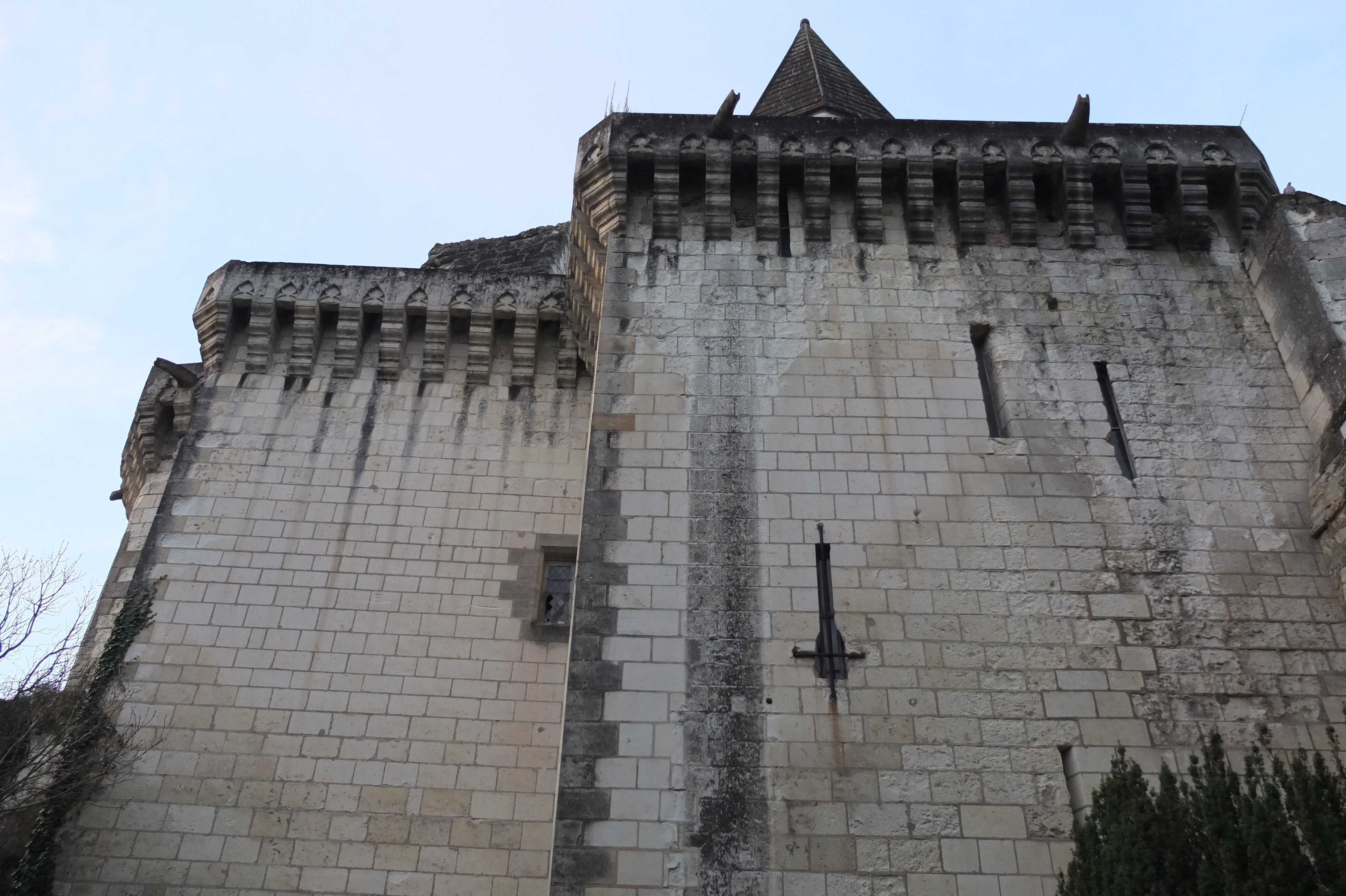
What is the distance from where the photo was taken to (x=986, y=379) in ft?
26.1

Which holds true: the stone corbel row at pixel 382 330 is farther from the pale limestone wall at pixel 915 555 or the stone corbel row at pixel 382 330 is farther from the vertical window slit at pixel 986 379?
the vertical window slit at pixel 986 379

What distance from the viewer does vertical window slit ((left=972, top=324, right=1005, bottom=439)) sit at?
768 cm

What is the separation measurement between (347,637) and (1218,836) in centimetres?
640

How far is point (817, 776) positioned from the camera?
6.12m

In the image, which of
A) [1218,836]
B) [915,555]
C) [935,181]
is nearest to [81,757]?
[915,555]

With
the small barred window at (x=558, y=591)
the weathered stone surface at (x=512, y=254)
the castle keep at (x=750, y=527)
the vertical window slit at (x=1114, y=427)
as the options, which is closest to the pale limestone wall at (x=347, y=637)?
the castle keep at (x=750, y=527)

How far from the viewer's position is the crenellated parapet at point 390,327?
10055 millimetres

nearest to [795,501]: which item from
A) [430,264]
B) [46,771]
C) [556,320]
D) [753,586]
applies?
[753,586]

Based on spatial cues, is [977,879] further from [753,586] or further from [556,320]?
[556,320]

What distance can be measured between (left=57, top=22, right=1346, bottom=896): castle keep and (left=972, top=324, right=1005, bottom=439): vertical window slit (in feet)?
0.08

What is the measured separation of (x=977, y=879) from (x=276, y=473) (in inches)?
263

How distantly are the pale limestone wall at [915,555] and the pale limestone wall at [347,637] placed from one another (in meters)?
1.96

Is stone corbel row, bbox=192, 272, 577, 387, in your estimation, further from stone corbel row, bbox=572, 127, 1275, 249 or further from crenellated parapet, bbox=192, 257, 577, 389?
stone corbel row, bbox=572, 127, 1275, 249

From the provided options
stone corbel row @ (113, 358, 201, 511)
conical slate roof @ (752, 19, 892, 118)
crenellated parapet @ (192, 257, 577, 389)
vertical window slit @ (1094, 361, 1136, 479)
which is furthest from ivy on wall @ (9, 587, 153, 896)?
conical slate roof @ (752, 19, 892, 118)
